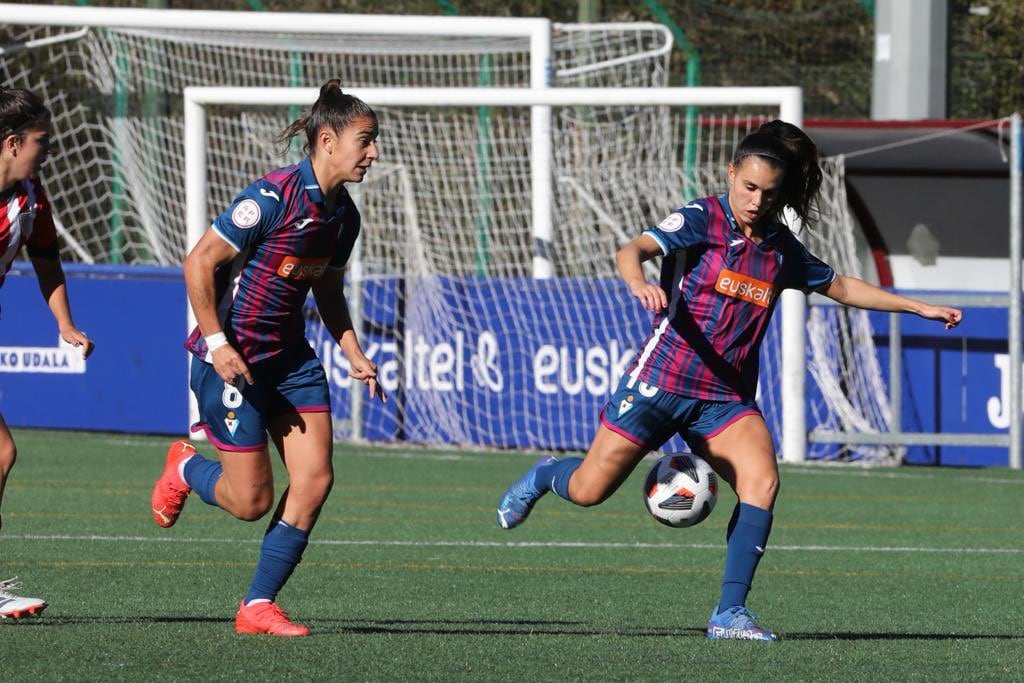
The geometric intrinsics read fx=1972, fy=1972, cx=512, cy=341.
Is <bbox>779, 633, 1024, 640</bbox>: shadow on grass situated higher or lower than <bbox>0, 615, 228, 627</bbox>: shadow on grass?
lower

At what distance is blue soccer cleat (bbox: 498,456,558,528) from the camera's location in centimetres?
781

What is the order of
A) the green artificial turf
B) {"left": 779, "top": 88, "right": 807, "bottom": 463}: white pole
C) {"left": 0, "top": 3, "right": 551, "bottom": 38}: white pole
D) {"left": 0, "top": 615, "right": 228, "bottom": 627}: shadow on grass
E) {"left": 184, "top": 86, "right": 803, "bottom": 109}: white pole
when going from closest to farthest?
the green artificial turf
{"left": 0, "top": 615, "right": 228, "bottom": 627}: shadow on grass
{"left": 779, "top": 88, "right": 807, "bottom": 463}: white pole
{"left": 184, "top": 86, "right": 803, "bottom": 109}: white pole
{"left": 0, "top": 3, "right": 551, "bottom": 38}: white pole

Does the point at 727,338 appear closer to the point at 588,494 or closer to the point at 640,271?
the point at 640,271

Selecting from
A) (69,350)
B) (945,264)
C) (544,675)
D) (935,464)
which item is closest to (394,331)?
(69,350)

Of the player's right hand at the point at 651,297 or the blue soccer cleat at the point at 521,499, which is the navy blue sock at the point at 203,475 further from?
the player's right hand at the point at 651,297

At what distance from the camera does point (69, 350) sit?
1678 cm

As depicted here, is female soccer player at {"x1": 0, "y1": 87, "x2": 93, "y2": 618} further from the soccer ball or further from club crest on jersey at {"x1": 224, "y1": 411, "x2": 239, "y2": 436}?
the soccer ball

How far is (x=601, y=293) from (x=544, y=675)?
33.0ft

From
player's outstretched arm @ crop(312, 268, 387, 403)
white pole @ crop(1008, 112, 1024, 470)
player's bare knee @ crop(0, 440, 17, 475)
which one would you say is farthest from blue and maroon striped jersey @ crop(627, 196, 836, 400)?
white pole @ crop(1008, 112, 1024, 470)

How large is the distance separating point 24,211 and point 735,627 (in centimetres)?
290

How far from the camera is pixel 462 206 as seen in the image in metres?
17.6

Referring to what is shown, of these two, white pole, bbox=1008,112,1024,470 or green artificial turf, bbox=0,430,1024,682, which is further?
white pole, bbox=1008,112,1024,470

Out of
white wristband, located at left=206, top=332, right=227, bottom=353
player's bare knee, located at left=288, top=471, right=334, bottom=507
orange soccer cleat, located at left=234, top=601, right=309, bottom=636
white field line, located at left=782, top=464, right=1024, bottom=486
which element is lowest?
white field line, located at left=782, top=464, right=1024, bottom=486

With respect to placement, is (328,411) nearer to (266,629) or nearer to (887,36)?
(266,629)
